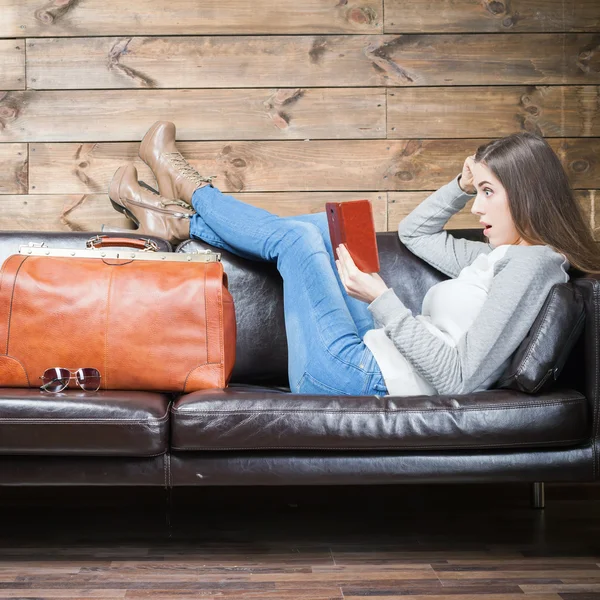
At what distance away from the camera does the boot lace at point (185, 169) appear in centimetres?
216

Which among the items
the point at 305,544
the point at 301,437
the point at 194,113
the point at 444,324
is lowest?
the point at 305,544

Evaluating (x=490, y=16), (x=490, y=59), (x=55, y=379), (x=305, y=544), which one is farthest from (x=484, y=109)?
(x=55, y=379)

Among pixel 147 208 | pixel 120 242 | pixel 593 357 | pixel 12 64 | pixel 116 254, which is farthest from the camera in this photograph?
pixel 12 64

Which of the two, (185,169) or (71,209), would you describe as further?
(71,209)

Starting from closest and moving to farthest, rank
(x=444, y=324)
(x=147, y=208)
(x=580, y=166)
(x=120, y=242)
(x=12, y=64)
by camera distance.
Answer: (x=444, y=324)
(x=120, y=242)
(x=147, y=208)
(x=12, y=64)
(x=580, y=166)

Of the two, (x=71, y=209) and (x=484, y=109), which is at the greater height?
(x=484, y=109)

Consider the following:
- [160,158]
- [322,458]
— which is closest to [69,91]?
[160,158]

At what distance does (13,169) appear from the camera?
8.23 feet

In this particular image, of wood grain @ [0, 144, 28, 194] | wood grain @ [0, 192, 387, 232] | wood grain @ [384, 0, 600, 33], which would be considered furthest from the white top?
wood grain @ [0, 144, 28, 194]

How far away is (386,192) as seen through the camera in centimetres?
256

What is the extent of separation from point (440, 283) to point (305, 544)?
729 millimetres

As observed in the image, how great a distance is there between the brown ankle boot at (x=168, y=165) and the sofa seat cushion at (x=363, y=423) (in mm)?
847

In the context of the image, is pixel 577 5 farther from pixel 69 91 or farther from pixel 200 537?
pixel 200 537

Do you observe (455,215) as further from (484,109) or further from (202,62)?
(202,62)
